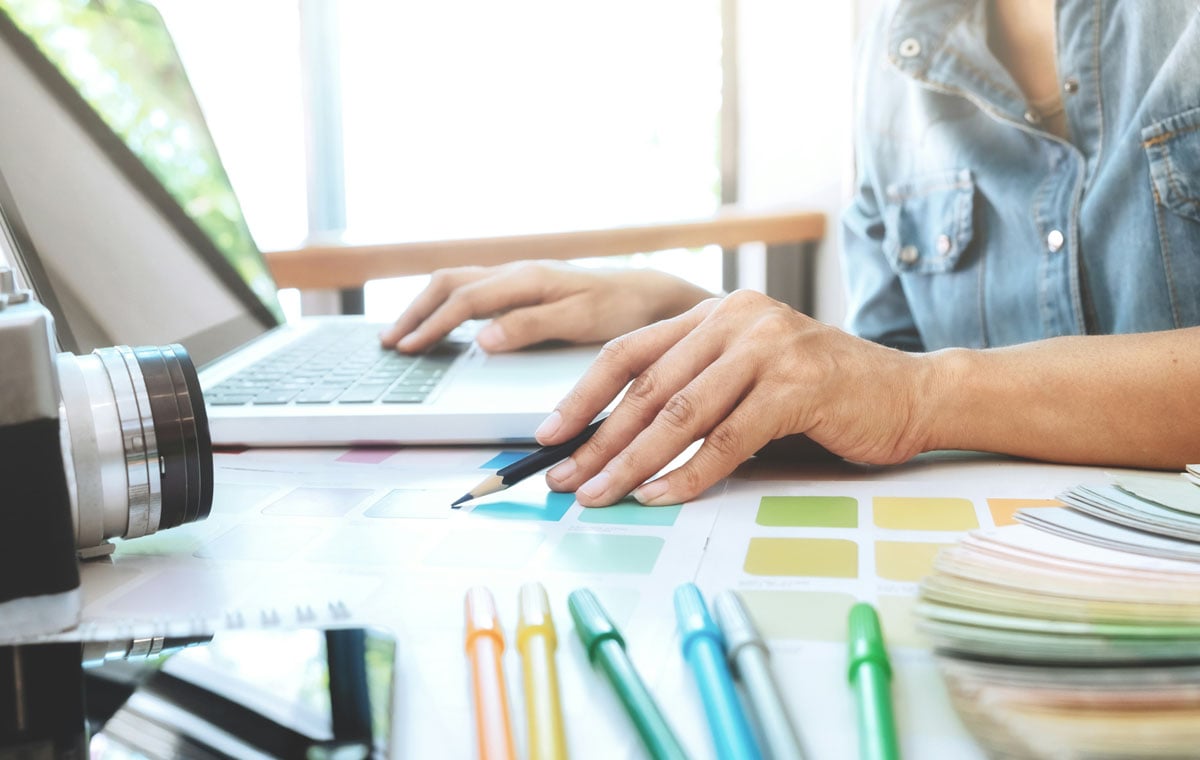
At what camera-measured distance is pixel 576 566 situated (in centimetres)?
40

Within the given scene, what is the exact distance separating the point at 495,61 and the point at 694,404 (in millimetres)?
1668

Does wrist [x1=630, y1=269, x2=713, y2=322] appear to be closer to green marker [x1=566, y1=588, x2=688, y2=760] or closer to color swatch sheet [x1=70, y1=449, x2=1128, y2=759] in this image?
color swatch sheet [x1=70, y1=449, x2=1128, y2=759]

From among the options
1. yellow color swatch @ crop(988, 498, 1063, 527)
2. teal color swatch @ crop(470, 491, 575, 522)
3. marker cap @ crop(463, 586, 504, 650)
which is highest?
marker cap @ crop(463, 586, 504, 650)

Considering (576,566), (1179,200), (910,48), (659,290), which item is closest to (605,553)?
(576,566)

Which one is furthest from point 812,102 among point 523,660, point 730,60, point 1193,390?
point 523,660

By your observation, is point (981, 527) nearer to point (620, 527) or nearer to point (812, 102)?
point (620, 527)

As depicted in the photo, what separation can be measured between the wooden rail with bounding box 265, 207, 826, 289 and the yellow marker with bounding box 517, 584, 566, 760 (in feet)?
3.16

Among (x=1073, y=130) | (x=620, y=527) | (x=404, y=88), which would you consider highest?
(x=404, y=88)

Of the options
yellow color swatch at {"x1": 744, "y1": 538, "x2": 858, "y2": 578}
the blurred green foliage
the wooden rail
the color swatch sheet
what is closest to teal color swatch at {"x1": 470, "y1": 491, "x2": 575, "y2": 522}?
the color swatch sheet

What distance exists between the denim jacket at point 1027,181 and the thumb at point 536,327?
0.39m

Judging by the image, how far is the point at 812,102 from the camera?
6.37 feet

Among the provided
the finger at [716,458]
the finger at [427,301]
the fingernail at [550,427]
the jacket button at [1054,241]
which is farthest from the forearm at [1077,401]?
the finger at [427,301]

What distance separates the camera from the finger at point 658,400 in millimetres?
510

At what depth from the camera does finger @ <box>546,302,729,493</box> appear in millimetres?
510
